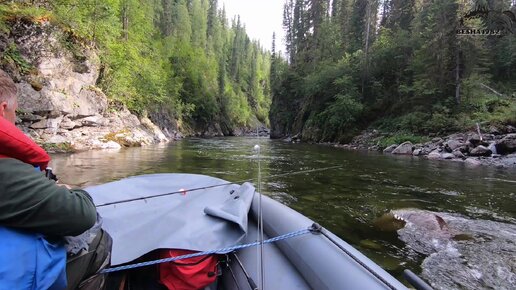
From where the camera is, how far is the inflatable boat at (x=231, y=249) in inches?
73.1

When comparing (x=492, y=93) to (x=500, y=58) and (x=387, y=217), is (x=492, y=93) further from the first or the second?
(x=387, y=217)

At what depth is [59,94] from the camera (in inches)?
581

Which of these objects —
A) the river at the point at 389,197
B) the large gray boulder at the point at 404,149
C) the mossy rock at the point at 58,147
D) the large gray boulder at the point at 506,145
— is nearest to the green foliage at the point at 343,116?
the large gray boulder at the point at 404,149

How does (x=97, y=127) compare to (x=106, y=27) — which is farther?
(x=106, y=27)

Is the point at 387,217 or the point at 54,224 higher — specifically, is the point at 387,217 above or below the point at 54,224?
below

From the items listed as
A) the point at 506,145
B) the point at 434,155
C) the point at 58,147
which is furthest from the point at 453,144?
the point at 58,147

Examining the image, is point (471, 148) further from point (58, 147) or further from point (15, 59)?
point (15, 59)

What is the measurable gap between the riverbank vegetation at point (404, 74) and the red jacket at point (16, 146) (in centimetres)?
1866

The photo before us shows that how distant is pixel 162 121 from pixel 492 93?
91.9 ft

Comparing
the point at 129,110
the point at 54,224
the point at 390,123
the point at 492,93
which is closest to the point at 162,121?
the point at 129,110

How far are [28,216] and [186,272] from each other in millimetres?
1031

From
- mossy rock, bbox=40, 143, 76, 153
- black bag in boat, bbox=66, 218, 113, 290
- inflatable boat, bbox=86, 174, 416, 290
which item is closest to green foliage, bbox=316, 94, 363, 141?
mossy rock, bbox=40, 143, 76, 153

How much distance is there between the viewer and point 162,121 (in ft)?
108

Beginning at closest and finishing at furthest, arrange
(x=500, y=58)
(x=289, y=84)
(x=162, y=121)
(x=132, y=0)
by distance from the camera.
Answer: (x=500, y=58) < (x=132, y=0) < (x=162, y=121) < (x=289, y=84)
